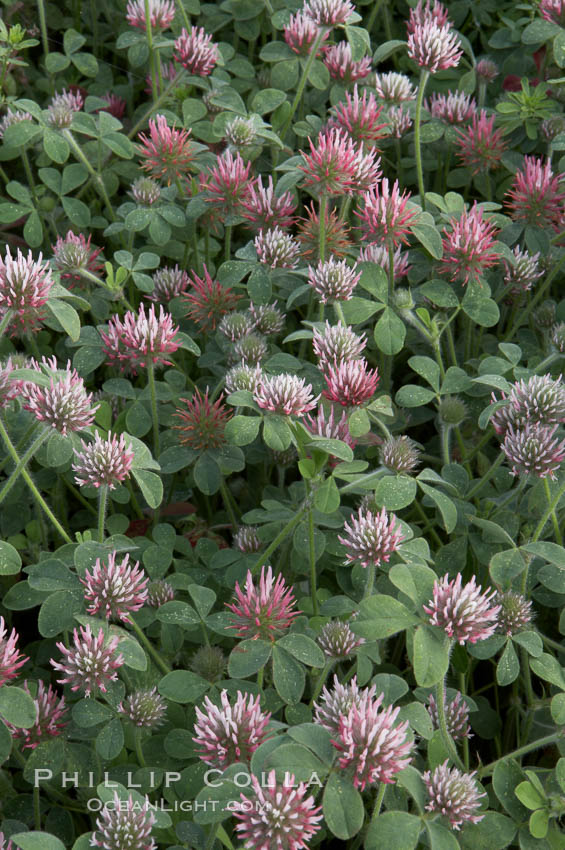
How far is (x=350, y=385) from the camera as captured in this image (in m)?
1.80

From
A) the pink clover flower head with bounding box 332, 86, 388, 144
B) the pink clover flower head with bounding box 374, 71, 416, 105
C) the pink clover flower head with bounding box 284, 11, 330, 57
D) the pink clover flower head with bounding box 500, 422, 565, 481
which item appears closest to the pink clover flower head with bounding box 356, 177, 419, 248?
the pink clover flower head with bounding box 332, 86, 388, 144

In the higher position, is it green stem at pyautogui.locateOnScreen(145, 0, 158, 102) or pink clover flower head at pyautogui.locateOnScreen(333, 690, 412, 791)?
green stem at pyautogui.locateOnScreen(145, 0, 158, 102)

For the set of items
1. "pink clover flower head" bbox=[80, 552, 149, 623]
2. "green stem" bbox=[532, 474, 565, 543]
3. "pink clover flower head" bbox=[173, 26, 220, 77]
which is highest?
"pink clover flower head" bbox=[173, 26, 220, 77]

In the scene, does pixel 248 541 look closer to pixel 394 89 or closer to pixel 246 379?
pixel 246 379

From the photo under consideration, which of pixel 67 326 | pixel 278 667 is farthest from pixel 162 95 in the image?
pixel 278 667

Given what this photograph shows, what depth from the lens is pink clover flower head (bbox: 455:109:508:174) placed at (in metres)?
2.54

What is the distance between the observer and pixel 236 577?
6.24 feet

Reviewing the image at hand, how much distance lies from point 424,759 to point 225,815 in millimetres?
609

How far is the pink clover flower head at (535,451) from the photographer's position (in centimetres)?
175

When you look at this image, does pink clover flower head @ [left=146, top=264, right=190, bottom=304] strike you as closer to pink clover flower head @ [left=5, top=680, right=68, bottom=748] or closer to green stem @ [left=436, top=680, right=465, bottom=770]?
pink clover flower head @ [left=5, top=680, right=68, bottom=748]

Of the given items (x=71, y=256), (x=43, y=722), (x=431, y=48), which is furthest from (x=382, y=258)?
(x=43, y=722)

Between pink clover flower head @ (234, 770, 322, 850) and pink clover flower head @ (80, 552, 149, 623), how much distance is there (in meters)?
0.48

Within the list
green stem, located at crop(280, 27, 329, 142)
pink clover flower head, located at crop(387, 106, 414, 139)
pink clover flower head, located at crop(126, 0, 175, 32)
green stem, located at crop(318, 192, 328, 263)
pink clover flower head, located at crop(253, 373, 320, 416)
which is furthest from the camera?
pink clover flower head, located at crop(126, 0, 175, 32)

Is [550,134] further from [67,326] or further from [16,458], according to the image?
[16,458]
